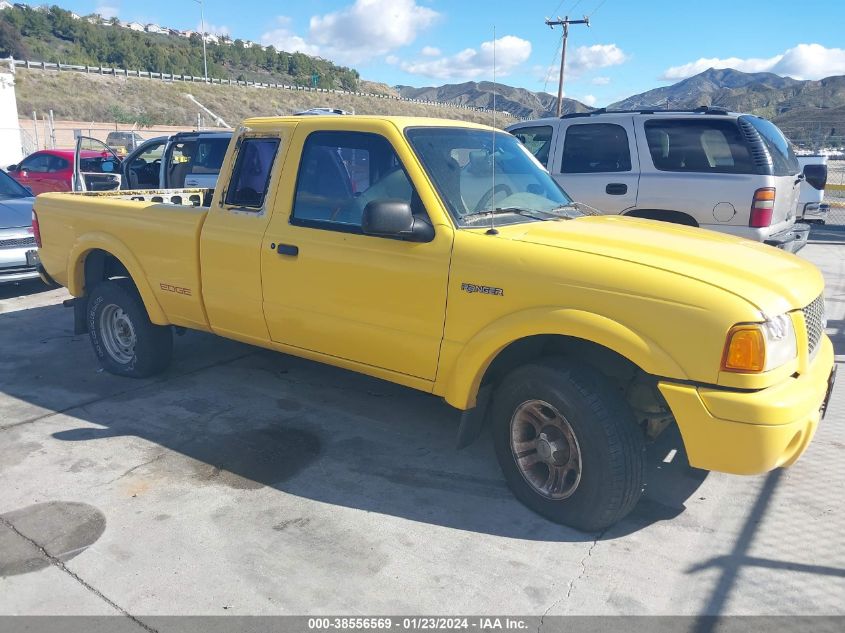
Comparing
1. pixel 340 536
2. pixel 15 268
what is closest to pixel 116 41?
pixel 15 268

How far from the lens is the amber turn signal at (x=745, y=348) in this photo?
2822mm

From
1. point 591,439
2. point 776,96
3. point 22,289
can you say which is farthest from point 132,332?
point 776,96

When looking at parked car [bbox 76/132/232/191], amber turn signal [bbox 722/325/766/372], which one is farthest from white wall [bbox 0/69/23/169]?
amber turn signal [bbox 722/325/766/372]

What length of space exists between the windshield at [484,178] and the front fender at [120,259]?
8.33 ft

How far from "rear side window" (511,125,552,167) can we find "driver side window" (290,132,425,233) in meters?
4.79

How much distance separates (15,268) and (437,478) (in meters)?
7.03

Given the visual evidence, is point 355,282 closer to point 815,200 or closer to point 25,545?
point 25,545

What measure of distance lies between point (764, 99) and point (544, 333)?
107 m

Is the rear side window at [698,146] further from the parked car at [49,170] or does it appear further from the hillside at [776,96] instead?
the hillside at [776,96]

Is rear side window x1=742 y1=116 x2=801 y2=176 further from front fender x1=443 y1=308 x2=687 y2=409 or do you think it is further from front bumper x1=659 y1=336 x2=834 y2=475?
front fender x1=443 y1=308 x2=687 y2=409

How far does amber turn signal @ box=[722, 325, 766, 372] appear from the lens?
2.82 meters

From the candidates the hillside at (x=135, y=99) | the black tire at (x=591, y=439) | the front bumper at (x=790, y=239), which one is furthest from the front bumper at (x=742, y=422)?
the hillside at (x=135, y=99)

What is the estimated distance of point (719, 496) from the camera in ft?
12.4

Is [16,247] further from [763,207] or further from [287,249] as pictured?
[763,207]
